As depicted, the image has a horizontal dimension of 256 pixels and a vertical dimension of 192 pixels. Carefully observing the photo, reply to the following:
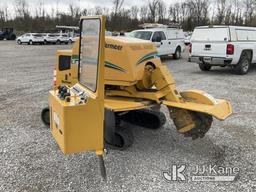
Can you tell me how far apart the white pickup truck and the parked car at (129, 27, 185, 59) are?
3.16 meters

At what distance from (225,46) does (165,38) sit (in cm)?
523

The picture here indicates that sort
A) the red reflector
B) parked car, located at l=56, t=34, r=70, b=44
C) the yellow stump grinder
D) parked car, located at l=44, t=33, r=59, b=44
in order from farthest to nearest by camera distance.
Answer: parked car, located at l=56, t=34, r=70, b=44
parked car, located at l=44, t=33, r=59, b=44
the red reflector
the yellow stump grinder

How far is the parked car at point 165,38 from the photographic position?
1484 cm

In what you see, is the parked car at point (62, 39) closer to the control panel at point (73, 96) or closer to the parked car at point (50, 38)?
the parked car at point (50, 38)

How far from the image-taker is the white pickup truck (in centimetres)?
1103

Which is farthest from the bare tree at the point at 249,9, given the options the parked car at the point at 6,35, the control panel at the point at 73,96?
the control panel at the point at 73,96

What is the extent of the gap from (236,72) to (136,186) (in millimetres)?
9750

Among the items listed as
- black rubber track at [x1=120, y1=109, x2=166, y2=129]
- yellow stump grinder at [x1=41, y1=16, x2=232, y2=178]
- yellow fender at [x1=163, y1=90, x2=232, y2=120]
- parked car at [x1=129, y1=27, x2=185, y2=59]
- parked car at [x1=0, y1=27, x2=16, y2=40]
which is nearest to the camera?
yellow stump grinder at [x1=41, y1=16, x2=232, y2=178]

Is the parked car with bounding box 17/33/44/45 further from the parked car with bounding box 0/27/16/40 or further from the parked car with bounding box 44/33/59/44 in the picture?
the parked car with bounding box 0/27/16/40

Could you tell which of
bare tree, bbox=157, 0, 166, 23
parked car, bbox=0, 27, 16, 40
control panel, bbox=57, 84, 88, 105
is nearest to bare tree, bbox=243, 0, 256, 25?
bare tree, bbox=157, 0, 166, 23

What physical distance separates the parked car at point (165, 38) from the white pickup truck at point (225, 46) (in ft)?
10.4

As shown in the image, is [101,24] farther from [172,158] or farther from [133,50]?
[172,158]

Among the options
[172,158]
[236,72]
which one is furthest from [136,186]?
[236,72]

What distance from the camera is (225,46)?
10.9 metres
